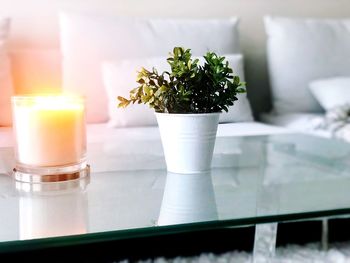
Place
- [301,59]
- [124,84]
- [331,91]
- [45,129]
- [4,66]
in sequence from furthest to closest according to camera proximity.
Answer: [301,59] < [331,91] < [4,66] < [124,84] < [45,129]

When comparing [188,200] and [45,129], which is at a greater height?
[45,129]

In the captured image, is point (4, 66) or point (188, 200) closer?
point (188, 200)

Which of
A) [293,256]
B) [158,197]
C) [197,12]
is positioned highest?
[197,12]

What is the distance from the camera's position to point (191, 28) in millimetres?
1755

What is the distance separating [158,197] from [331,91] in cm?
126

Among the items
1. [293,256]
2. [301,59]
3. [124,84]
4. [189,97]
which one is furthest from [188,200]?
[301,59]

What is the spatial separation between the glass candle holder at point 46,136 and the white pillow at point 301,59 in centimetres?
132

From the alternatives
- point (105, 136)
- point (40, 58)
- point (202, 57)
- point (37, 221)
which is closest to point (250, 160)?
point (202, 57)

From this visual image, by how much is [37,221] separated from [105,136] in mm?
721

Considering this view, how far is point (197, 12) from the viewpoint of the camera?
206 cm

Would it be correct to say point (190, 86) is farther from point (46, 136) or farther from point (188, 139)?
point (46, 136)

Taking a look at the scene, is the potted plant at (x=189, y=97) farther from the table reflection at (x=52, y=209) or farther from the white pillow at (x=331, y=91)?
the white pillow at (x=331, y=91)

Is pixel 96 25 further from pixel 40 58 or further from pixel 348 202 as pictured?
pixel 348 202

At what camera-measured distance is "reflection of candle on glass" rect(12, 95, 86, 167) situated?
0.81m
